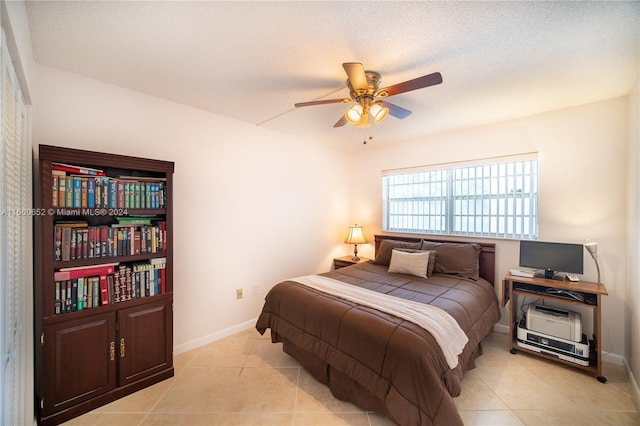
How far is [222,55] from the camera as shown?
66.9 inches

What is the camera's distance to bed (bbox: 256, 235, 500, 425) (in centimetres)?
143

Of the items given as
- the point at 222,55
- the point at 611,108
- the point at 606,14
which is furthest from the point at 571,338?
the point at 222,55

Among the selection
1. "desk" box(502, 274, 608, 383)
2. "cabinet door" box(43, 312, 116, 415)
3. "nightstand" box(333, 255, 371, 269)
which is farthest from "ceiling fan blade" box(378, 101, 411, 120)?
"cabinet door" box(43, 312, 116, 415)

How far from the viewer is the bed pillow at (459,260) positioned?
2.86 meters

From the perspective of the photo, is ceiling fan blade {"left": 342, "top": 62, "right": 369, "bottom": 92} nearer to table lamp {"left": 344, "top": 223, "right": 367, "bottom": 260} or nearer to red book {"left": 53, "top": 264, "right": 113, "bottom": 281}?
red book {"left": 53, "top": 264, "right": 113, "bottom": 281}

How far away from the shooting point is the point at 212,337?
2.71m

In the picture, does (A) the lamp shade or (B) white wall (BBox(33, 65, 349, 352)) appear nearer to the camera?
(B) white wall (BBox(33, 65, 349, 352))

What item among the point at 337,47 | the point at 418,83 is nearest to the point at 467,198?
the point at 418,83

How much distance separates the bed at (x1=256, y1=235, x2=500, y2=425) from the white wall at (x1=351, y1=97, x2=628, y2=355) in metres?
0.74

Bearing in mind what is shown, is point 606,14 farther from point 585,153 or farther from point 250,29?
point 250,29

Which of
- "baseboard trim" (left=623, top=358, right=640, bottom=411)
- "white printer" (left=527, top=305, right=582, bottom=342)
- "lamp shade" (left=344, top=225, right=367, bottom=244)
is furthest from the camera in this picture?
"lamp shade" (left=344, top=225, right=367, bottom=244)

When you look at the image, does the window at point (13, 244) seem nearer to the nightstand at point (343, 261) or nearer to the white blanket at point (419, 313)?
the white blanket at point (419, 313)

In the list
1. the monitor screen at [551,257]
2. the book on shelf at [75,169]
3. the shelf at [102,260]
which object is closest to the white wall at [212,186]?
the book on shelf at [75,169]

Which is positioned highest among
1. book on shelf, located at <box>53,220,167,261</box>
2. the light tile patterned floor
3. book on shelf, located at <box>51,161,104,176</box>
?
book on shelf, located at <box>51,161,104,176</box>
